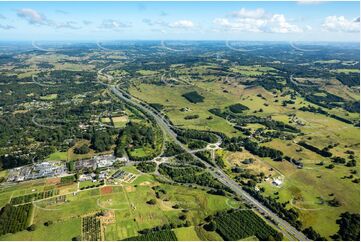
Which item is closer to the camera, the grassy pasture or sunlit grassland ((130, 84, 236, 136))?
the grassy pasture

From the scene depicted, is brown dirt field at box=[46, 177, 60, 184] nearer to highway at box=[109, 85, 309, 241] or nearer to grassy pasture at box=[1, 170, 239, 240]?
grassy pasture at box=[1, 170, 239, 240]

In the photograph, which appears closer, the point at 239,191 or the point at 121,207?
the point at 121,207

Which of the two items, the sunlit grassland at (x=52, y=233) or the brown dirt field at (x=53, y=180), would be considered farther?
the brown dirt field at (x=53, y=180)

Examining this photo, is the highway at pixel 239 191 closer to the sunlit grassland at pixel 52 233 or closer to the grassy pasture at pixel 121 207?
the grassy pasture at pixel 121 207

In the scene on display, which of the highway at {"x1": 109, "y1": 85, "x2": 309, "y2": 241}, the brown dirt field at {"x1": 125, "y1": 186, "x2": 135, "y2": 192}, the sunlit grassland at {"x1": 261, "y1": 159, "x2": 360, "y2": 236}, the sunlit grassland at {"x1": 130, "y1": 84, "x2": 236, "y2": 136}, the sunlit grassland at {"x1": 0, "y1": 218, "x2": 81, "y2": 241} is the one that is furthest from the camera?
the sunlit grassland at {"x1": 130, "y1": 84, "x2": 236, "y2": 136}

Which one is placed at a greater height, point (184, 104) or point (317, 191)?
point (184, 104)

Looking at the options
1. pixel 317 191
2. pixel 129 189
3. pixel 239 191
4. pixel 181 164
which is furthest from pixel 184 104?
pixel 317 191

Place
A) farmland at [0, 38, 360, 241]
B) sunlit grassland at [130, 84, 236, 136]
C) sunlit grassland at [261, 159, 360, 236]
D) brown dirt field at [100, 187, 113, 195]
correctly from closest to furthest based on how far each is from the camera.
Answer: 1. farmland at [0, 38, 360, 241]
2. sunlit grassland at [261, 159, 360, 236]
3. brown dirt field at [100, 187, 113, 195]
4. sunlit grassland at [130, 84, 236, 136]

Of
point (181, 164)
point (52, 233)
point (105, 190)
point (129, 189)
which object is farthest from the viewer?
point (181, 164)

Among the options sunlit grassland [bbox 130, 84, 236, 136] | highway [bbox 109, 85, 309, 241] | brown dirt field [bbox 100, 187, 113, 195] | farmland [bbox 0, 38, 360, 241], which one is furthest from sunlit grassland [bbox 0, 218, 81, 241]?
sunlit grassland [bbox 130, 84, 236, 136]

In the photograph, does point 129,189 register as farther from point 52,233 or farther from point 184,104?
point 184,104

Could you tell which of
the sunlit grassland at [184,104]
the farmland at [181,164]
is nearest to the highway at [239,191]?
the farmland at [181,164]

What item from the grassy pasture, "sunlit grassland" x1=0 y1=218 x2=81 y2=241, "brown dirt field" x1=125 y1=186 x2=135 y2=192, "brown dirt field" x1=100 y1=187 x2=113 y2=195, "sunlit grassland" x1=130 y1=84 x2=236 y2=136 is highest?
"sunlit grassland" x1=130 y1=84 x2=236 y2=136
